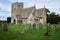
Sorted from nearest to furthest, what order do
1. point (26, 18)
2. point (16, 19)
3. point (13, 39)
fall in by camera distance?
point (13, 39) < point (26, 18) < point (16, 19)

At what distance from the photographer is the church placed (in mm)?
59950

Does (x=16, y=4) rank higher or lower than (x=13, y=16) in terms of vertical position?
higher

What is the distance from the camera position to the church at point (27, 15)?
197ft

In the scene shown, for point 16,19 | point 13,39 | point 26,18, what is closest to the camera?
point 13,39

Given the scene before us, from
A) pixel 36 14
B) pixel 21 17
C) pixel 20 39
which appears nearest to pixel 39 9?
pixel 36 14

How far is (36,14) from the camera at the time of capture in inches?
2415

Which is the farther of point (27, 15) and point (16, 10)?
point (16, 10)

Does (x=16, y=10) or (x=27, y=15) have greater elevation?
(x=16, y=10)

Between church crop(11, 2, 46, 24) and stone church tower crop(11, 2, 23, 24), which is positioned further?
stone church tower crop(11, 2, 23, 24)

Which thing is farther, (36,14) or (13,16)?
(13,16)

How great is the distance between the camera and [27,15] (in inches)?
2397

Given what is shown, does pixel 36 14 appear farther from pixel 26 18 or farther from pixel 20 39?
pixel 20 39

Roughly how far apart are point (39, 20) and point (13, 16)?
12028mm

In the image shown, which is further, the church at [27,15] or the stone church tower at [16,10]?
the stone church tower at [16,10]
